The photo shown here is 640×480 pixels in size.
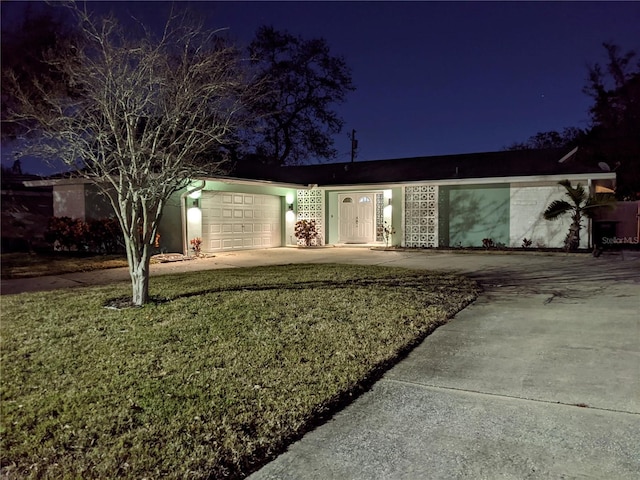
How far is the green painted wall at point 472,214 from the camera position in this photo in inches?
648

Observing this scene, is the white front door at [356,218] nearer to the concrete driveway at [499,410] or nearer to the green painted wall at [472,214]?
the green painted wall at [472,214]

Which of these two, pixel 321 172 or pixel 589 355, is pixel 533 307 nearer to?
pixel 589 355

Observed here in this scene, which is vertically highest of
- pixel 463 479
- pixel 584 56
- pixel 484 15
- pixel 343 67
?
pixel 343 67

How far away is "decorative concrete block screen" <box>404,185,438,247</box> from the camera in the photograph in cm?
1728

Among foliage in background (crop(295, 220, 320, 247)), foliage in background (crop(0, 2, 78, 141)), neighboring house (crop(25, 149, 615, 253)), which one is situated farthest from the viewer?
foliage in background (crop(295, 220, 320, 247))

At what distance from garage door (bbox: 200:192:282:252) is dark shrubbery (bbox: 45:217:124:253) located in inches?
104

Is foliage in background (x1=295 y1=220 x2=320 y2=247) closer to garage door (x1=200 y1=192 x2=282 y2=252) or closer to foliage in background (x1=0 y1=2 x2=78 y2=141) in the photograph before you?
garage door (x1=200 y1=192 x2=282 y2=252)

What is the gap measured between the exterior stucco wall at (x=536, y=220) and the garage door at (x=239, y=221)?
869cm

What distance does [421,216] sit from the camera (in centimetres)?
1748

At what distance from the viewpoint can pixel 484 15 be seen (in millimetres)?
12000

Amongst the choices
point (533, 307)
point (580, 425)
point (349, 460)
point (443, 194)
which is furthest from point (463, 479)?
point (443, 194)

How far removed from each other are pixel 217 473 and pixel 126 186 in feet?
17.2

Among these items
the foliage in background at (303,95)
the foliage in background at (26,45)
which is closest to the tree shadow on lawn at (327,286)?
the foliage in background at (26,45)

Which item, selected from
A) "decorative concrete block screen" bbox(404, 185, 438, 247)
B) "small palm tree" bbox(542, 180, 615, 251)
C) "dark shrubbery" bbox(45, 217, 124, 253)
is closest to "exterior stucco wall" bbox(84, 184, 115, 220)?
"dark shrubbery" bbox(45, 217, 124, 253)
